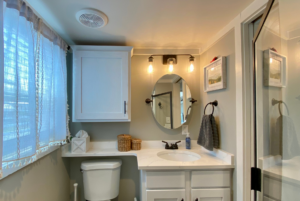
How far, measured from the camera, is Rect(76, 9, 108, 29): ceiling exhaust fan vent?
120 centimetres

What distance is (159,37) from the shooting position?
65.1 inches

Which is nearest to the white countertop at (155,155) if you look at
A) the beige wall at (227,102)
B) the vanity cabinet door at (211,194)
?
the beige wall at (227,102)

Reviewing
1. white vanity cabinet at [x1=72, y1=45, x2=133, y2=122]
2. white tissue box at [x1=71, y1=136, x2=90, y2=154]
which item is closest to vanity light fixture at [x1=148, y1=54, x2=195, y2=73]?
white vanity cabinet at [x1=72, y1=45, x2=133, y2=122]

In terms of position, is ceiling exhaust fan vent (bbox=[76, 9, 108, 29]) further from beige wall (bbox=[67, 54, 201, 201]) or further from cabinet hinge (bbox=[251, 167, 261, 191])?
cabinet hinge (bbox=[251, 167, 261, 191])

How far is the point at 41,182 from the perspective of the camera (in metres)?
1.31

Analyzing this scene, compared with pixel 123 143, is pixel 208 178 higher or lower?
lower

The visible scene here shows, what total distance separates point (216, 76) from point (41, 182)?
1854mm

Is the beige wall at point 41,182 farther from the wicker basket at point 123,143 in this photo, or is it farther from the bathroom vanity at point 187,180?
the bathroom vanity at point 187,180

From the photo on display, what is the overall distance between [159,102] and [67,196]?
156 cm

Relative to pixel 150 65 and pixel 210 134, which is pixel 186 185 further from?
pixel 150 65

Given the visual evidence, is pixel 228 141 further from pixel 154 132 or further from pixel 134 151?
pixel 134 151

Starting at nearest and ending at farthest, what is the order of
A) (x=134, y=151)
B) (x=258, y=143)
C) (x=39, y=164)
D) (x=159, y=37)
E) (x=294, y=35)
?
1. (x=294, y=35)
2. (x=258, y=143)
3. (x=39, y=164)
4. (x=159, y=37)
5. (x=134, y=151)

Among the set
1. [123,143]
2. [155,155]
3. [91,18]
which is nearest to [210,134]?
[155,155]

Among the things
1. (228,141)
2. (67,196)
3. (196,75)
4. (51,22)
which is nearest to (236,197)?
(228,141)
